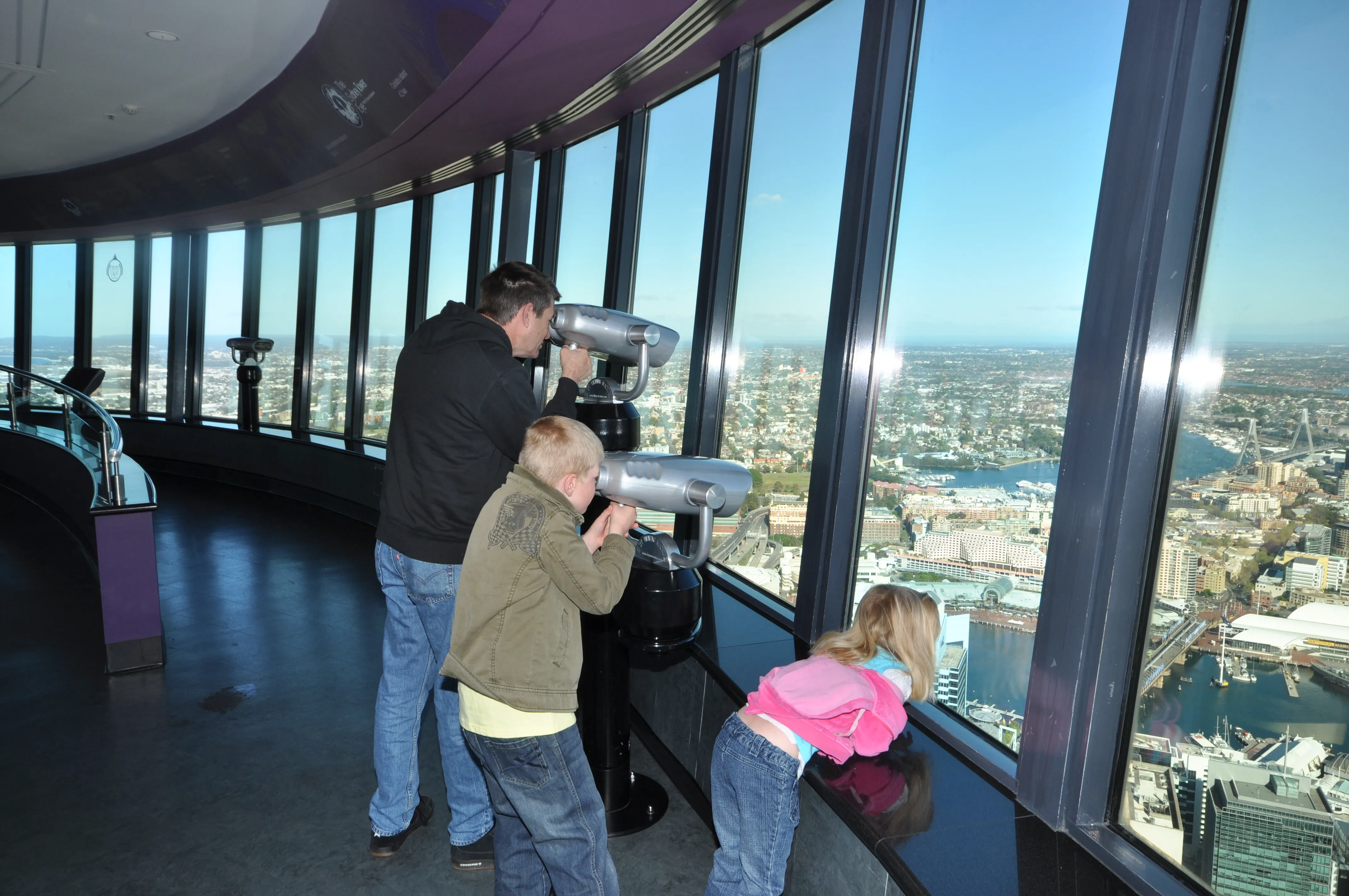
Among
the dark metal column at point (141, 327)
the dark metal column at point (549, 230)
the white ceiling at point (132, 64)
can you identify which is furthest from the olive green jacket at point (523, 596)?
the dark metal column at point (141, 327)

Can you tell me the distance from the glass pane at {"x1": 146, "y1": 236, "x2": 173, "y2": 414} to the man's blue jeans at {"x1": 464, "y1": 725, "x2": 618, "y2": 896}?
8.80 m

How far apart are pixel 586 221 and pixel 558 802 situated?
3.46 meters

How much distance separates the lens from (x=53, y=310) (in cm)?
930

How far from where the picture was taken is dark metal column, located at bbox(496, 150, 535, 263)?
16.1ft

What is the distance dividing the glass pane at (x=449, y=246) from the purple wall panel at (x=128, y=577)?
10.0ft

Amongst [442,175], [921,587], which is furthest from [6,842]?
[442,175]

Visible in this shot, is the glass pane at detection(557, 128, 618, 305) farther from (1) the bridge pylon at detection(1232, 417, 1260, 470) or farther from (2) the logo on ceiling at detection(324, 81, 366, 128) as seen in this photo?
(1) the bridge pylon at detection(1232, 417, 1260, 470)

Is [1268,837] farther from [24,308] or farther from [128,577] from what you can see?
[24,308]

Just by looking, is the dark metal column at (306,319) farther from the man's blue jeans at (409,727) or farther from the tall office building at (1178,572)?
the tall office building at (1178,572)

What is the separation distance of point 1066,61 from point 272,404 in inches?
315

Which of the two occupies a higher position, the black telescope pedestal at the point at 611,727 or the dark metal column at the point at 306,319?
the dark metal column at the point at 306,319

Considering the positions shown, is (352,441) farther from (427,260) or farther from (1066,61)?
(1066,61)

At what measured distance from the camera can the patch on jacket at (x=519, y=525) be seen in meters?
1.47

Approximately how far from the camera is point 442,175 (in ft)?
18.9
